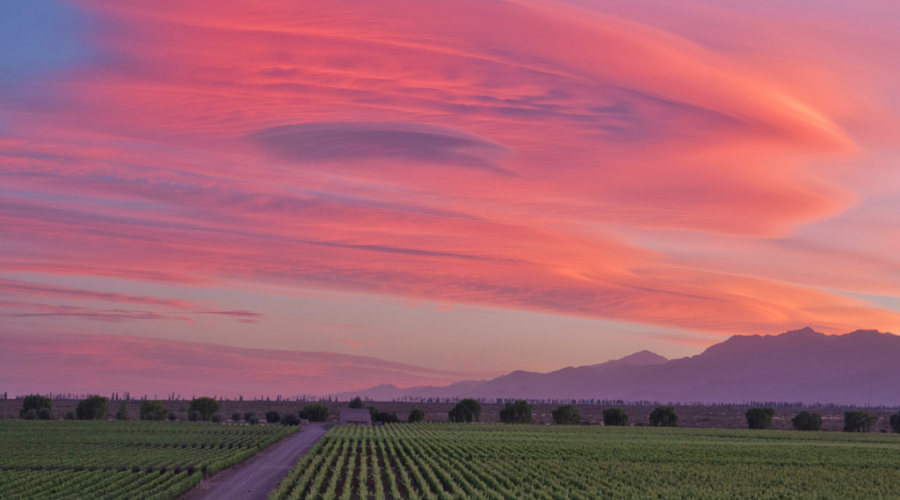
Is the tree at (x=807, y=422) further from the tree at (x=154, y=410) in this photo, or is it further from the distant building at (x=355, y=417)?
the tree at (x=154, y=410)

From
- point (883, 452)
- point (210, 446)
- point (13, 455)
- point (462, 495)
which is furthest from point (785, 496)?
point (13, 455)

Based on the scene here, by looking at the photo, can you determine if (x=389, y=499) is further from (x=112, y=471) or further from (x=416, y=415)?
(x=416, y=415)

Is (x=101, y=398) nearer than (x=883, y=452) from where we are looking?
No

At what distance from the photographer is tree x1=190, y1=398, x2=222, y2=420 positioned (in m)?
162

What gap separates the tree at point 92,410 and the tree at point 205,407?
61.5 feet

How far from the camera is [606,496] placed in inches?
1874

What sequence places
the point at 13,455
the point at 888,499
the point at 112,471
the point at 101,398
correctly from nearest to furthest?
the point at 888,499, the point at 112,471, the point at 13,455, the point at 101,398

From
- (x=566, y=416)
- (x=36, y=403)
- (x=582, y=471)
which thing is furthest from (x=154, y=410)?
(x=582, y=471)

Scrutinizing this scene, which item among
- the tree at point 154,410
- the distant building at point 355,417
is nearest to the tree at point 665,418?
the distant building at point 355,417

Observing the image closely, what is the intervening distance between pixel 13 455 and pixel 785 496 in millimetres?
63490

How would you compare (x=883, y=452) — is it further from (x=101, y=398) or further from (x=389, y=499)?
(x=101, y=398)

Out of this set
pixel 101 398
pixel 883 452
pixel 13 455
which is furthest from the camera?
pixel 101 398

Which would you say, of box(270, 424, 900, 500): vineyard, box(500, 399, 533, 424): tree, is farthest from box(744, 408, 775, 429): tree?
box(270, 424, 900, 500): vineyard

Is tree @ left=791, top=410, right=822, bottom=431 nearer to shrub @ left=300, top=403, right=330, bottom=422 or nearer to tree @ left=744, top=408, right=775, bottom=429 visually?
tree @ left=744, top=408, right=775, bottom=429
